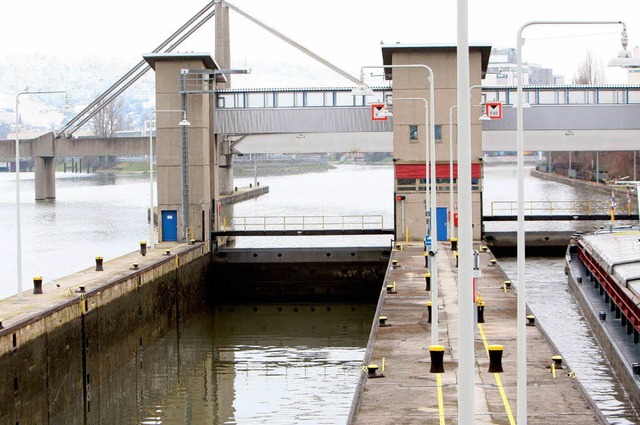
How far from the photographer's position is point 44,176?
352 feet

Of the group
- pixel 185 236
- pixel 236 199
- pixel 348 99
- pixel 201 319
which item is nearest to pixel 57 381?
pixel 201 319

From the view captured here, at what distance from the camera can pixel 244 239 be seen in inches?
2714

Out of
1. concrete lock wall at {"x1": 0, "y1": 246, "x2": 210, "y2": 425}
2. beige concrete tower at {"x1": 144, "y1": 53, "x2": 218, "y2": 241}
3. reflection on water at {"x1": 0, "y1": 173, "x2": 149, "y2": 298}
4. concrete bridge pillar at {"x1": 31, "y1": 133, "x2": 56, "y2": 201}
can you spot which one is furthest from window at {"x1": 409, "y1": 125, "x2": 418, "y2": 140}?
concrete bridge pillar at {"x1": 31, "y1": 133, "x2": 56, "y2": 201}

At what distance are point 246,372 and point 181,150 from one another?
16969 millimetres

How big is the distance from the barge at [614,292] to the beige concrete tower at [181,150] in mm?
15524

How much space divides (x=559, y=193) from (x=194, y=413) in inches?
3549

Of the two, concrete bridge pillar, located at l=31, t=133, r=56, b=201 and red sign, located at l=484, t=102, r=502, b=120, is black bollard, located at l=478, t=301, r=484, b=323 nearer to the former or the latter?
red sign, located at l=484, t=102, r=502, b=120

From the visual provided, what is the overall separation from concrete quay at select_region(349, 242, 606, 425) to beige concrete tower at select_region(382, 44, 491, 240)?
15.5 m

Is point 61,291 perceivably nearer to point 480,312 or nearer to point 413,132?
point 480,312

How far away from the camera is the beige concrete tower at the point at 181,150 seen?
48844mm

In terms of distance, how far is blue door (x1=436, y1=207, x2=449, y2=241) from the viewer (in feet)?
160

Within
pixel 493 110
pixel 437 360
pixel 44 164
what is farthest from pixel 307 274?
pixel 44 164

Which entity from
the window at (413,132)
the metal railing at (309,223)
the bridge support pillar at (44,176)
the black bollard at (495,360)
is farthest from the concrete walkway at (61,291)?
the bridge support pillar at (44,176)

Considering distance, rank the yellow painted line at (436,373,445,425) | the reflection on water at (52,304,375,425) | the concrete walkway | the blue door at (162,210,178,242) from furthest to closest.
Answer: the blue door at (162,210,178,242) → the reflection on water at (52,304,375,425) → the concrete walkway → the yellow painted line at (436,373,445,425)
